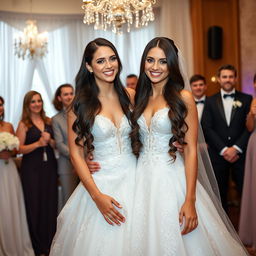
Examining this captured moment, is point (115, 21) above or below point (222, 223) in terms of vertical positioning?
above

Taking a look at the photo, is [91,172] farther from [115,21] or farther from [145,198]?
[115,21]

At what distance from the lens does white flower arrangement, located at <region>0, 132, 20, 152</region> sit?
4.27 metres

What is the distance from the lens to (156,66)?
109 inches

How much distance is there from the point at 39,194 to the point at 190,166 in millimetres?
2462

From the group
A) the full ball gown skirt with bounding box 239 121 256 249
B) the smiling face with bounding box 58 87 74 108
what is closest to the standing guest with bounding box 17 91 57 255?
the smiling face with bounding box 58 87 74 108

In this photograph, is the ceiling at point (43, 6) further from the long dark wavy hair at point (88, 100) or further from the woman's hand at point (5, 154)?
the long dark wavy hair at point (88, 100)

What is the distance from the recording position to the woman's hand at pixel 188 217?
2492 mm

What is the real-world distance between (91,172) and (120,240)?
0.53 metres

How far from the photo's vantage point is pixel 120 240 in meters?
2.54

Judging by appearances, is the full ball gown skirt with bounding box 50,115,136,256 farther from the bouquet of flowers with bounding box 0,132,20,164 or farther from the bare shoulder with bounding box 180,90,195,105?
the bouquet of flowers with bounding box 0,132,20,164

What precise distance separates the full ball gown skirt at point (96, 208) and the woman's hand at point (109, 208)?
44mm

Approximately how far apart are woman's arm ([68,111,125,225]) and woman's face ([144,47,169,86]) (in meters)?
0.59

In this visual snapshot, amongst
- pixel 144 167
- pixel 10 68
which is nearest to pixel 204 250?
pixel 144 167

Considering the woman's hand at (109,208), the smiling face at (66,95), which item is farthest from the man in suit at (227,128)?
the woman's hand at (109,208)
